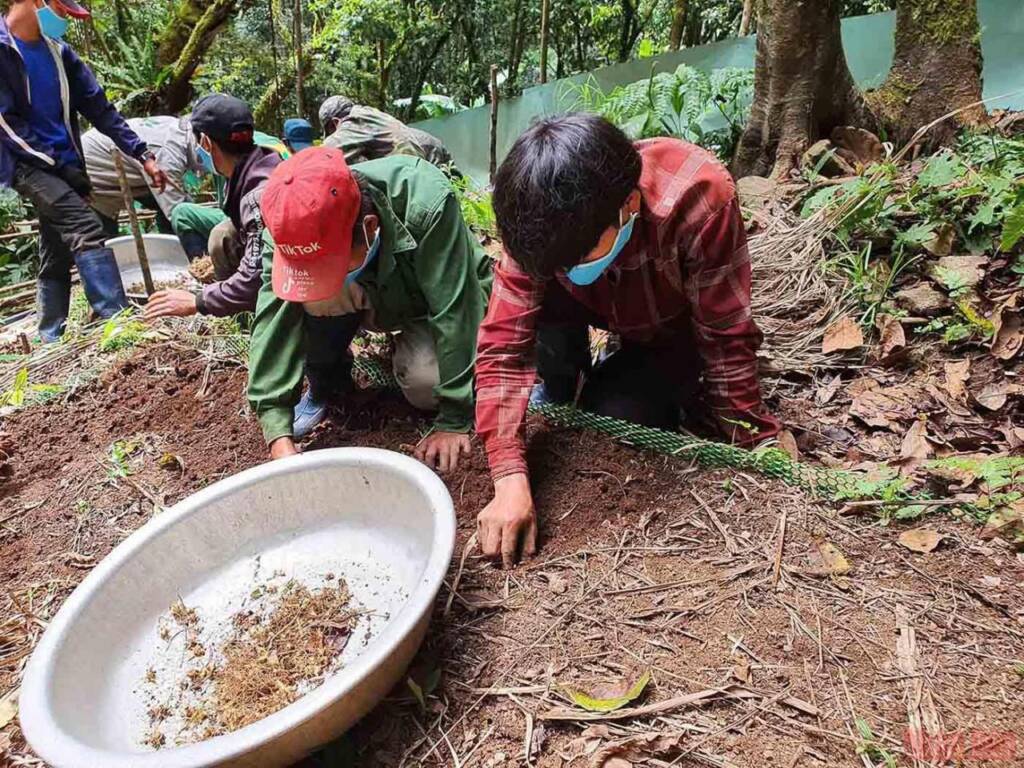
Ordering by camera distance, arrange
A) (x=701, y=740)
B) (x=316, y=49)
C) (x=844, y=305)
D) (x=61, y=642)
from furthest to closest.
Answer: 1. (x=316, y=49)
2. (x=844, y=305)
3. (x=61, y=642)
4. (x=701, y=740)

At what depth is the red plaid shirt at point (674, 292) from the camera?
1.70 m

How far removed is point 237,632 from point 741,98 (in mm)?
4011

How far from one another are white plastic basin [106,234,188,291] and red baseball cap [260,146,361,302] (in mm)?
2967

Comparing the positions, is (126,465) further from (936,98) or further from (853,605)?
(936,98)

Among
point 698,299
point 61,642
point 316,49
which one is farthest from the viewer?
point 316,49

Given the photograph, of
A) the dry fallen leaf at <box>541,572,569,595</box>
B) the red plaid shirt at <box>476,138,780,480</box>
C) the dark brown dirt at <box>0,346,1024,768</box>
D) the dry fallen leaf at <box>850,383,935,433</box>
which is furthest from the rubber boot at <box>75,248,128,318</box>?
the dry fallen leaf at <box>850,383,935,433</box>

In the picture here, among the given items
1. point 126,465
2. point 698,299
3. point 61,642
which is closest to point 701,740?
point 698,299

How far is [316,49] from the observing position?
8625 millimetres

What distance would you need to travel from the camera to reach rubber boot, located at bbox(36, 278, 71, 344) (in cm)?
406

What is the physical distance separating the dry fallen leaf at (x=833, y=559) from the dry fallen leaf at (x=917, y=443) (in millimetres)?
703

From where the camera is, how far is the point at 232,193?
2.98 m

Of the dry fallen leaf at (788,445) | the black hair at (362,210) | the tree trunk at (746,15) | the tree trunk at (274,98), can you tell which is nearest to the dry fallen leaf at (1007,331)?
the dry fallen leaf at (788,445)

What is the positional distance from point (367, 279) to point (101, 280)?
228 centimetres

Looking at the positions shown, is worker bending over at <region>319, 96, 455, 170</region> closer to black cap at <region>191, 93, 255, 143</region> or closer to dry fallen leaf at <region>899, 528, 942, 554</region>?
black cap at <region>191, 93, 255, 143</region>
